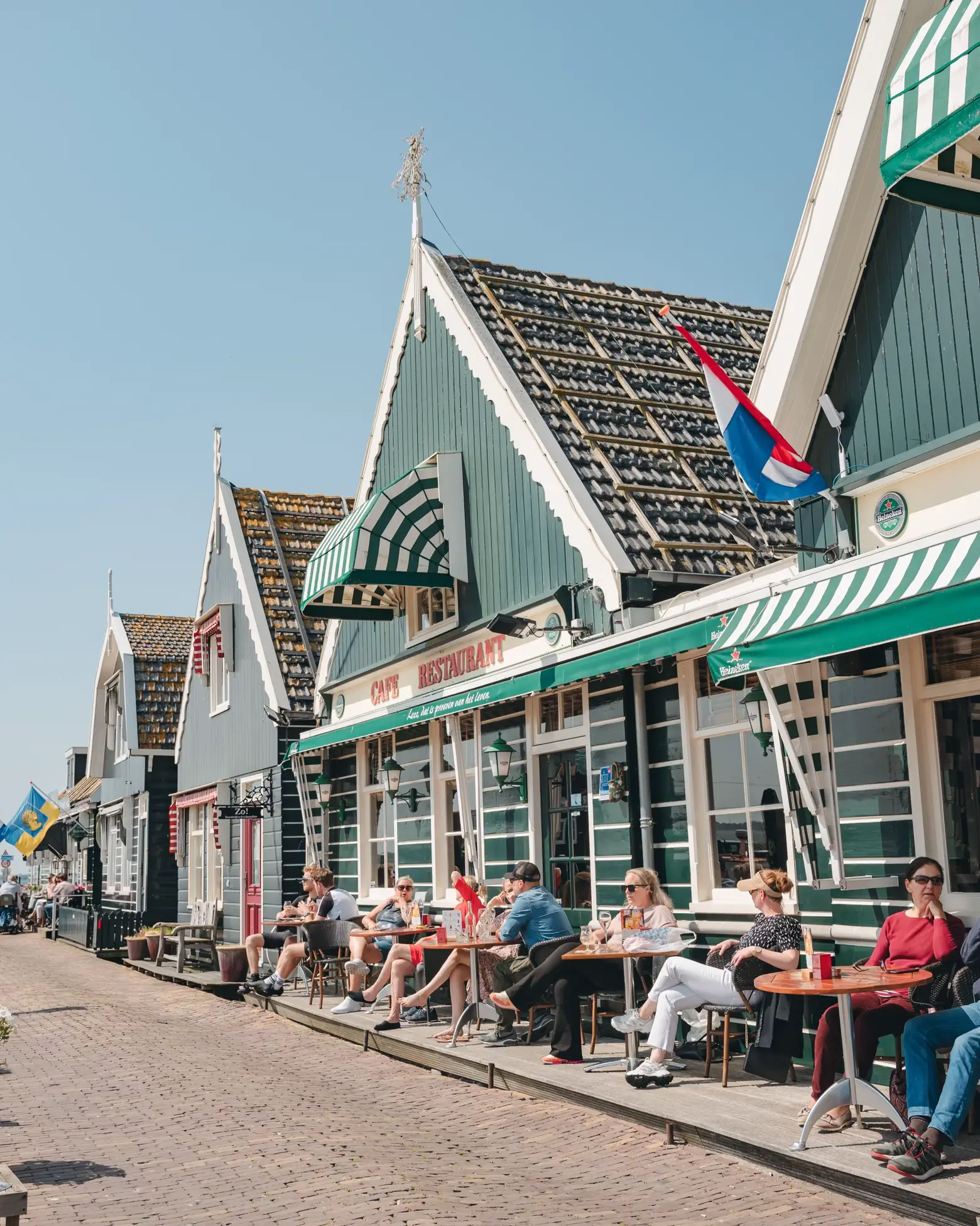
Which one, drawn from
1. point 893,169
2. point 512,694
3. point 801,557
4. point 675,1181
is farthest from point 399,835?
point 893,169

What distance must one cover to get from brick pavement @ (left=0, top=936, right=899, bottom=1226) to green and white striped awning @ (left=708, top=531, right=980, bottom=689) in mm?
2740

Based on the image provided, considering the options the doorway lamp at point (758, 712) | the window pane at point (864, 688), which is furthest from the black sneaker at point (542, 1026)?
the window pane at point (864, 688)

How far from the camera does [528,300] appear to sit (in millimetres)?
14883

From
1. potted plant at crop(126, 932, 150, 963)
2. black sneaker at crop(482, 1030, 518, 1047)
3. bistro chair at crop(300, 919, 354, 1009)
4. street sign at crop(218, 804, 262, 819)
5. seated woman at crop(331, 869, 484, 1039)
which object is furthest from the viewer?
potted plant at crop(126, 932, 150, 963)

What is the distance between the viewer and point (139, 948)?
2241 cm

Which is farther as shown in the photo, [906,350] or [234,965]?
[234,965]

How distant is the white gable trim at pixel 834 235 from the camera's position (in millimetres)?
8391

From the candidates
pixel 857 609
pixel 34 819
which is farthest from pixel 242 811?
pixel 34 819

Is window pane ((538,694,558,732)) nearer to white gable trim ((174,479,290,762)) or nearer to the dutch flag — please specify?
the dutch flag

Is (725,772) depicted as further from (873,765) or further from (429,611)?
(429,611)

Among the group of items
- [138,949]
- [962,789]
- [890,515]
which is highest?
[890,515]

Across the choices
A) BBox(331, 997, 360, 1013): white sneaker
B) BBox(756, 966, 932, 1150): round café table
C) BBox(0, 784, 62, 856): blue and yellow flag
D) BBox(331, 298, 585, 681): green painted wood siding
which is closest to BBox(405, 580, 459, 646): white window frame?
BBox(331, 298, 585, 681): green painted wood siding

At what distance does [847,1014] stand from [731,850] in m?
3.51

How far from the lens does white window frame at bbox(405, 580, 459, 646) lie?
1433cm
